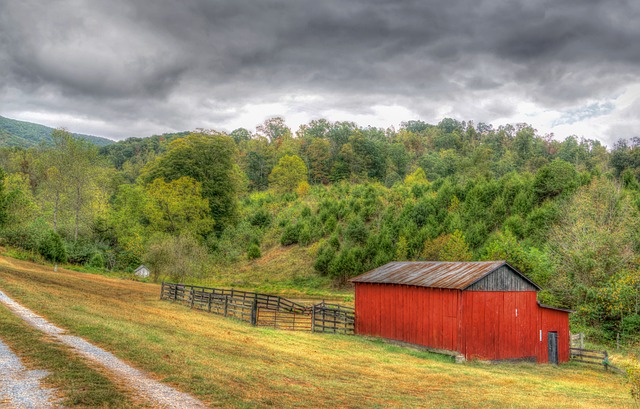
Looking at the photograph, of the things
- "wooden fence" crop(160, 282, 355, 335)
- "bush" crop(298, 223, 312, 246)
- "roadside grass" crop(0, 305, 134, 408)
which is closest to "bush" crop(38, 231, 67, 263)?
"wooden fence" crop(160, 282, 355, 335)

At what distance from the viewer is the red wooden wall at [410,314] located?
22750 millimetres

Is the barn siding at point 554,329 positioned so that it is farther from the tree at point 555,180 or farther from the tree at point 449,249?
the tree at point 555,180

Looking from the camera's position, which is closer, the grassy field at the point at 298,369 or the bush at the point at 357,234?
the grassy field at the point at 298,369

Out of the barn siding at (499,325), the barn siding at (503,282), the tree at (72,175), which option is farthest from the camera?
the tree at (72,175)

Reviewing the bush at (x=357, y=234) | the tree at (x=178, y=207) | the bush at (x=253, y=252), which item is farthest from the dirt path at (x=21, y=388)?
the bush at (x=253, y=252)

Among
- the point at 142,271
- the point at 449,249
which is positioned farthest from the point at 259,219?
the point at 449,249

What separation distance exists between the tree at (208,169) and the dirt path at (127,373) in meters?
50.5

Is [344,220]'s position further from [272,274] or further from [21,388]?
[21,388]

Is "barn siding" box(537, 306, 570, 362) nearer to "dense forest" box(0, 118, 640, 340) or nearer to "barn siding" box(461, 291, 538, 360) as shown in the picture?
"barn siding" box(461, 291, 538, 360)

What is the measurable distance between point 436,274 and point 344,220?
132ft

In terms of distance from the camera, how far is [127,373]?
10.5 metres

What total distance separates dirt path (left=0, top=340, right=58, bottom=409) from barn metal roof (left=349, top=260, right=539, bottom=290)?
17701 mm

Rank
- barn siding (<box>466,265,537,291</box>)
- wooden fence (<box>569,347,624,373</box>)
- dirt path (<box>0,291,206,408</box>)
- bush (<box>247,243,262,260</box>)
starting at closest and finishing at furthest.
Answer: dirt path (<box>0,291,206,408</box>), barn siding (<box>466,265,537,291</box>), wooden fence (<box>569,347,624,373</box>), bush (<box>247,243,262,260</box>)

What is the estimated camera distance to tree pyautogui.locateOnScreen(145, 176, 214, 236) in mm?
56963
